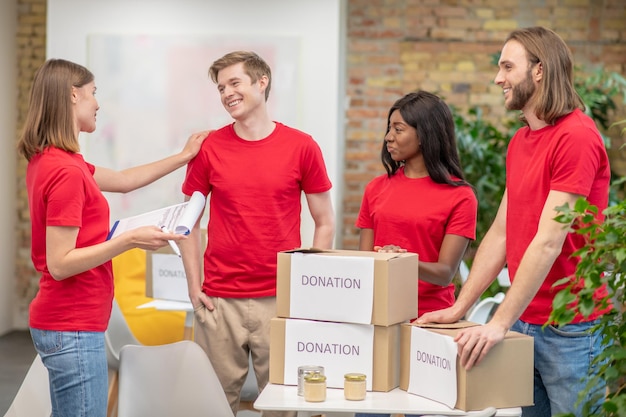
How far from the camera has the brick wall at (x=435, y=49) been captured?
662 cm

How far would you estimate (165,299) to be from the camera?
4070mm

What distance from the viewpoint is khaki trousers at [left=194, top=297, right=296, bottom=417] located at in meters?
3.03

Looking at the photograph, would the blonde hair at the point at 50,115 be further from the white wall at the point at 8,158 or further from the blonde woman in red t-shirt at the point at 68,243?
the white wall at the point at 8,158

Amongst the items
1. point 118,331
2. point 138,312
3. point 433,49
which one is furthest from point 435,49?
point 118,331

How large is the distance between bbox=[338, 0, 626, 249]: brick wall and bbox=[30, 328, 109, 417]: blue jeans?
4.25 meters

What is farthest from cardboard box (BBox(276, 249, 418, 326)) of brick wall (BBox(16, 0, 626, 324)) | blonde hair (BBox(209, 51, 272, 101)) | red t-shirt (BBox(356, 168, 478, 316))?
brick wall (BBox(16, 0, 626, 324))

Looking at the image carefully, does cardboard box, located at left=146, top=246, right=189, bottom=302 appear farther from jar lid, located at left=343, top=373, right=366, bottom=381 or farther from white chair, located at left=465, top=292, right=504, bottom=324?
jar lid, located at left=343, top=373, right=366, bottom=381

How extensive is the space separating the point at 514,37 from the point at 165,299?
224 centimetres

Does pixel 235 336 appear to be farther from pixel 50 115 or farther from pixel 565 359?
pixel 565 359

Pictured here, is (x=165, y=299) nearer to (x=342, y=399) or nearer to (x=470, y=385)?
(x=342, y=399)

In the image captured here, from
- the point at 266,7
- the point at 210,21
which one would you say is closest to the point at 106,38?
the point at 210,21

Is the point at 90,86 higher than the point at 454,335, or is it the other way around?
the point at 90,86

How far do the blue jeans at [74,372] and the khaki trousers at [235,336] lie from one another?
0.61 m

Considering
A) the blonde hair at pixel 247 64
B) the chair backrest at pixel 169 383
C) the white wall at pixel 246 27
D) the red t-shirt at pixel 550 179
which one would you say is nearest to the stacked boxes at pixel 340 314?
the red t-shirt at pixel 550 179
